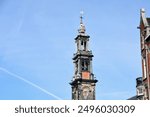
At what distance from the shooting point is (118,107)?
26.3 feet

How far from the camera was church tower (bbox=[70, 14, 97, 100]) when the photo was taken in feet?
319

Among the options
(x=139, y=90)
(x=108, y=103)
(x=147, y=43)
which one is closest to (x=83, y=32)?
(x=139, y=90)

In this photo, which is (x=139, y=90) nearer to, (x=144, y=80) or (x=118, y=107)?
(x=144, y=80)

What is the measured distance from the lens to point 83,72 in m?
99.8

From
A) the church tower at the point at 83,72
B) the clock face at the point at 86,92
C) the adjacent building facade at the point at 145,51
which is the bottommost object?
the adjacent building facade at the point at 145,51

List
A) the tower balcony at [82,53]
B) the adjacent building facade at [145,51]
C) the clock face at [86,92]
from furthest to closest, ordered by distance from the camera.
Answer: the tower balcony at [82,53] < the clock face at [86,92] < the adjacent building facade at [145,51]

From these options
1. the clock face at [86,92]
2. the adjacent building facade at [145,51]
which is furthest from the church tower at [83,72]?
the adjacent building facade at [145,51]

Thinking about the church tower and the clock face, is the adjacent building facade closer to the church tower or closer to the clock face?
the church tower

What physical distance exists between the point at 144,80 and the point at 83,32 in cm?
6479

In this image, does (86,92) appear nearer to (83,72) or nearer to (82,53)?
(83,72)

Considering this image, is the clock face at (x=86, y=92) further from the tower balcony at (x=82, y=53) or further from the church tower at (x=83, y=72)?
the tower balcony at (x=82, y=53)

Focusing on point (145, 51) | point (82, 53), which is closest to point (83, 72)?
point (82, 53)

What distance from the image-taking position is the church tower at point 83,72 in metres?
97.2

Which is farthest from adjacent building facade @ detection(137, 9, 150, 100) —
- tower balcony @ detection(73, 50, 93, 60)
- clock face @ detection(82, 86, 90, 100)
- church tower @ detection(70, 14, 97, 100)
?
tower balcony @ detection(73, 50, 93, 60)
